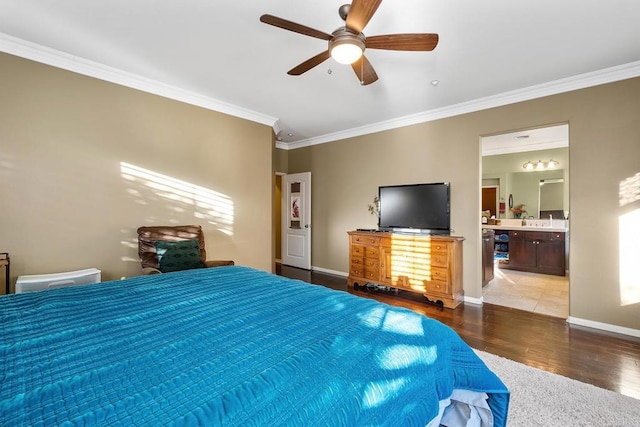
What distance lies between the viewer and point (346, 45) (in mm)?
1998

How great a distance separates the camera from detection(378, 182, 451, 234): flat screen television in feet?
13.9

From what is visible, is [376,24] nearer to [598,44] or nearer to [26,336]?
[598,44]

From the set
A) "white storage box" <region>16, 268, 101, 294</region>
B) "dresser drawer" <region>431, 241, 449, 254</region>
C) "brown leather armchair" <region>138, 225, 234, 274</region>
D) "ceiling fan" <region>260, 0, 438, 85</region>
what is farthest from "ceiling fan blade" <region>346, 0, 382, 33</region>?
"white storage box" <region>16, 268, 101, 294</region>

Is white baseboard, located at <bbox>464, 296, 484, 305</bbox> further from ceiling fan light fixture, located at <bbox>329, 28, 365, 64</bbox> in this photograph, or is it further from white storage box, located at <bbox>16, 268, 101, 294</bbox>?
A: white storage box, located at <bbox>16, 268, 101, 294</bbox>

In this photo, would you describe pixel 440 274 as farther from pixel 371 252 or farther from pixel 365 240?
pixel 365 240

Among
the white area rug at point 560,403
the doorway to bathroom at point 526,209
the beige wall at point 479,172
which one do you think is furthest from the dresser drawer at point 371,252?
the white area rug at point 560,403

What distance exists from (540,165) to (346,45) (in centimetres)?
654

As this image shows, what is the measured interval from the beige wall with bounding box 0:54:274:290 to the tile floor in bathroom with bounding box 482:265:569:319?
409 cm

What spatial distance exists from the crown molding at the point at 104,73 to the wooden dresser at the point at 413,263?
2949mm

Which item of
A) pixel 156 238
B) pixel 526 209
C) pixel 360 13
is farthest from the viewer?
pixel 526 209

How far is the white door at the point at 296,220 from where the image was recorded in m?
6.14

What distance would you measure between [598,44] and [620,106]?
2.98 ft

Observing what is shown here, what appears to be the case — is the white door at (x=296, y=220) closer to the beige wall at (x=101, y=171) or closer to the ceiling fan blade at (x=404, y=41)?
the beige wall at (x=101, y=171)

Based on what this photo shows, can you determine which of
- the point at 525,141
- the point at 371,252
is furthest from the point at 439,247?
the point at 525,141
